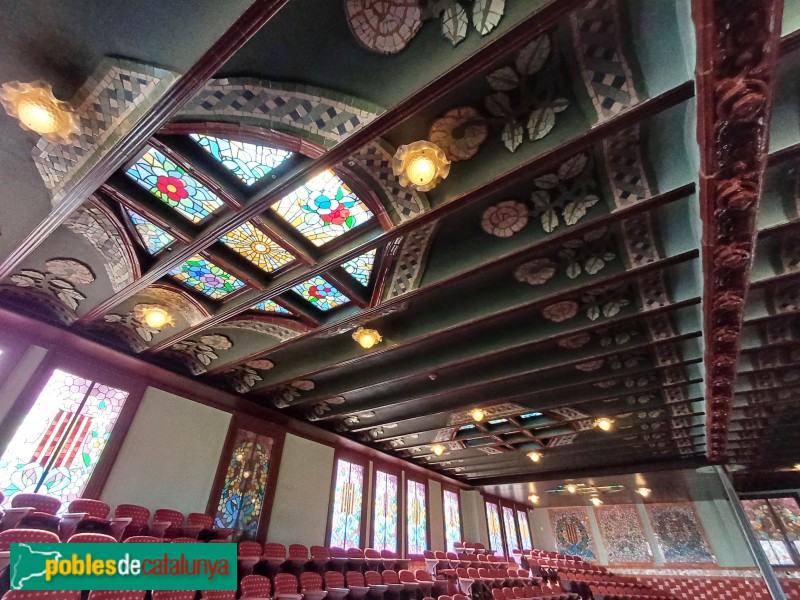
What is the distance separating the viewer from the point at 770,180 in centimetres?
328

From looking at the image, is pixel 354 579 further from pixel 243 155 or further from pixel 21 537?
pixel 243 155

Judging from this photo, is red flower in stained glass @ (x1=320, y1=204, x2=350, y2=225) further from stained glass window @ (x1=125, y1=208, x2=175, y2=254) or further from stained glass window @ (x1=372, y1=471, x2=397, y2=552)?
stained glass window @ (x1=372, y1=471, x2=397, y2=552)

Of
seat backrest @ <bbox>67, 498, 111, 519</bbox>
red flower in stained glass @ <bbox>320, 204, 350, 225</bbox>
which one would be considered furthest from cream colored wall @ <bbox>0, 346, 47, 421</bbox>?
red flower in stained glass @ <bbox>320, 204, 350, 225</bbox>

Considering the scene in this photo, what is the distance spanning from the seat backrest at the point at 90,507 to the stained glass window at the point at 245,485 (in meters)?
1.91

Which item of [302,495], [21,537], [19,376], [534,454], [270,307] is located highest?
[270,307]

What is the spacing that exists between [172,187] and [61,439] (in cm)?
413

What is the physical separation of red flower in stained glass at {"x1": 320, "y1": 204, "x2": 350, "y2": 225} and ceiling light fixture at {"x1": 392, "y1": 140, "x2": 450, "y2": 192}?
1105mm

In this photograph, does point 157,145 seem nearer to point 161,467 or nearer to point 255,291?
point 255,291

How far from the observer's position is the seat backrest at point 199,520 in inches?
221

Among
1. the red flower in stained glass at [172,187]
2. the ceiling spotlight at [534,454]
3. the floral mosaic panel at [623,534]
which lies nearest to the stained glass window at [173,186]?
the red flower in stained glass at [172,187]

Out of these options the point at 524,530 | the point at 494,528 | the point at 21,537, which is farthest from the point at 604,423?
the point at 524,530

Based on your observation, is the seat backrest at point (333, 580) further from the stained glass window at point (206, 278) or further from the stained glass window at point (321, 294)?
the stained glass window at point (206, 278)

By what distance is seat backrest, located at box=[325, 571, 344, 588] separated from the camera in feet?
19.6

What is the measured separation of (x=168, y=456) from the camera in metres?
5.95
